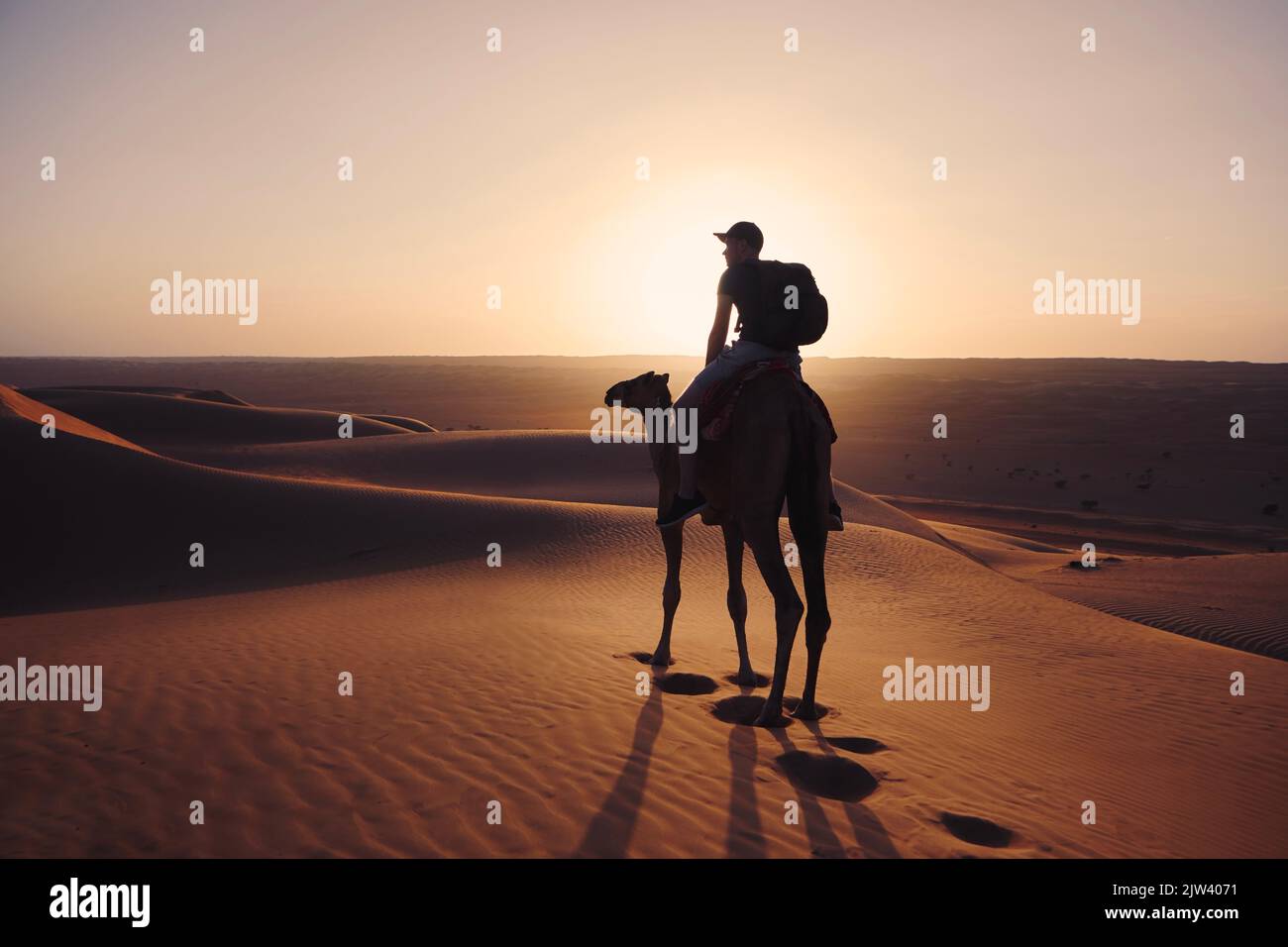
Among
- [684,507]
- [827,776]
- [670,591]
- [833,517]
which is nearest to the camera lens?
[827,776]

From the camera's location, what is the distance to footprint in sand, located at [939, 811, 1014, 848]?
192 inches

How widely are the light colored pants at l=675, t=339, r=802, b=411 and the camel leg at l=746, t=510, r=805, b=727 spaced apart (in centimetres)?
124

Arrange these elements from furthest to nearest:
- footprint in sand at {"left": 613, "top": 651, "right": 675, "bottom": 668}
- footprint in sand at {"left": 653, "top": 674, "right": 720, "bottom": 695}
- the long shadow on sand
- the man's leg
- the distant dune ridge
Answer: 1. footprint in sand at {"left": 613, "top": 651, "right": 675, "bottom": 668}
2. footprint in sand at {"left": 653, "top": 674, "right": 720, "bottom": 695}
3. the man's leg
4. the distant dune ridge
5. the long shadow on sand

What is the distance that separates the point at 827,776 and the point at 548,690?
271 centimetres

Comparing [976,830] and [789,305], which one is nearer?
[976,830]

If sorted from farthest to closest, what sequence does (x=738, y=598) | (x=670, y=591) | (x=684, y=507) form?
(x=670, y=591), (x=738, y=598), (x=684, y=507)

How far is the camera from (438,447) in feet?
98.3

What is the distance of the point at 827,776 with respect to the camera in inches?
220

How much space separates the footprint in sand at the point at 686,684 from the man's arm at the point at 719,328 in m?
3.16

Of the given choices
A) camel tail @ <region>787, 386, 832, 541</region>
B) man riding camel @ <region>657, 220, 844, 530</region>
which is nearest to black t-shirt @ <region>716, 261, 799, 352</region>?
man riding camel @ <region>657, 220, 844, 530</region>

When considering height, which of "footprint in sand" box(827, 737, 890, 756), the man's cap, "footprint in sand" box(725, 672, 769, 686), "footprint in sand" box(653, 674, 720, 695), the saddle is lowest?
"footprint in sand" box(725, 672, 769, 686)

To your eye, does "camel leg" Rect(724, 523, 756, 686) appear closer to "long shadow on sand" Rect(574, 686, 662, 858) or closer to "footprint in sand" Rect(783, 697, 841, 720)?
"footprint in sand" Rect(783, 697, 841, 720)

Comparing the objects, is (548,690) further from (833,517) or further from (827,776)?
(833,517)

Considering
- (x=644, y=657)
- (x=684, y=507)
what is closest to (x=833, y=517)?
(x=684, y=507)
